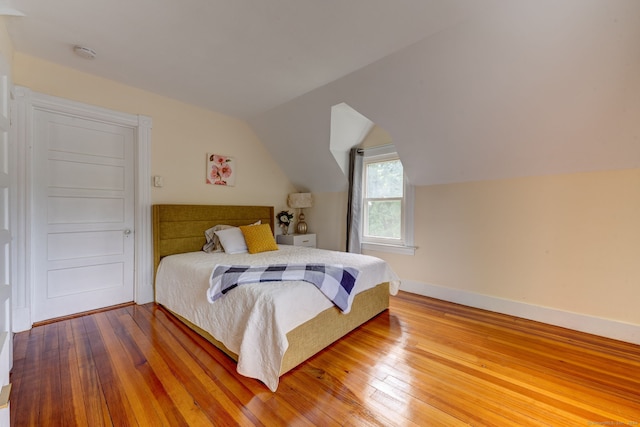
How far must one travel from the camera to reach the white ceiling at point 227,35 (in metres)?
1.73

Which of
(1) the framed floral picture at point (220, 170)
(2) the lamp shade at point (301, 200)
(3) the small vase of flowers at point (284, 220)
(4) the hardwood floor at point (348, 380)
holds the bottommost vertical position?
(4) the hardwood floor at point (348, 380)

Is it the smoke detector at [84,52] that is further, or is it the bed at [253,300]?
the smoke detector at [84,52]

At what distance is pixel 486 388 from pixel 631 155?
225cm

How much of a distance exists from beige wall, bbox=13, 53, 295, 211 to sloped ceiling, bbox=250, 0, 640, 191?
48.0 inches

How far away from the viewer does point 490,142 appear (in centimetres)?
257

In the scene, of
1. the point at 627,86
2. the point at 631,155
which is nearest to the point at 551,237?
the point at 631,155

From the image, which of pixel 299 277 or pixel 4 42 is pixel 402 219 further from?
pixel 4 42

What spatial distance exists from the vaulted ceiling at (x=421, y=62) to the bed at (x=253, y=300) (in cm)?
153

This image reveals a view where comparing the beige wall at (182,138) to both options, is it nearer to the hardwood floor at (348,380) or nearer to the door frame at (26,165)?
the door frame at (26,165)

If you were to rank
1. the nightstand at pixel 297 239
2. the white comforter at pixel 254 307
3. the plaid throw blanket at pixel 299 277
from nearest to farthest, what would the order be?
1. the white comforter at pixel 254 307
2. the plaid throw blanket at pixel 299 277
3. the nightstand at pixel 297 239

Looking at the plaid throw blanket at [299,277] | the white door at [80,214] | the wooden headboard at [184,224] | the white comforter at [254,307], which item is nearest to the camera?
the white comforter at [254,307]

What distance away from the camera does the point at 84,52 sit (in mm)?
2225

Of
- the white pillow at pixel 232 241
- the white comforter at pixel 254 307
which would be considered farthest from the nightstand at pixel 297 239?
the white comforter at pixel 254 307

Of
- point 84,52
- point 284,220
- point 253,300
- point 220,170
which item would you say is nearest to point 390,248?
point 284,220
